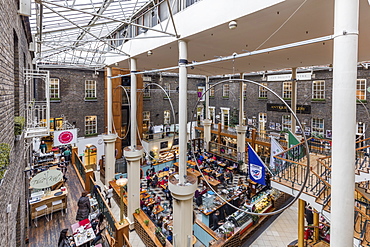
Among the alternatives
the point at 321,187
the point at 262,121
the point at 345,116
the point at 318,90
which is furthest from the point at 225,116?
the point at 345,116

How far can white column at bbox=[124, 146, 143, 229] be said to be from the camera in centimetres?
791

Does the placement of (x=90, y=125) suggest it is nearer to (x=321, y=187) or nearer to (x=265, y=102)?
(x=321, y=187)

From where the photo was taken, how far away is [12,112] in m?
3.69

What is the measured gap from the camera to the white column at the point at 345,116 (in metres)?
2.32

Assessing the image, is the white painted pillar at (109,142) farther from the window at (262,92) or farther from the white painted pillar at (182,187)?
the window at (262,92)

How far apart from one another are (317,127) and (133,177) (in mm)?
13685

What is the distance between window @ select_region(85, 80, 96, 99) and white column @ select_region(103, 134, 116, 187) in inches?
229

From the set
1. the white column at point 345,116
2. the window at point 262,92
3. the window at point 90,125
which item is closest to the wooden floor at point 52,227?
the window at point 90,125

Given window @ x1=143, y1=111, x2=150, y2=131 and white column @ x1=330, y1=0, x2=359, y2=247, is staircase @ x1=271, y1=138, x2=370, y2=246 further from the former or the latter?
window @ x1=143, y1=111, x2=150, y2=131

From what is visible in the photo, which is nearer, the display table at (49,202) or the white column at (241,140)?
the display table at (49,202)

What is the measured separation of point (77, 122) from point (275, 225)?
Result: 14080 mm

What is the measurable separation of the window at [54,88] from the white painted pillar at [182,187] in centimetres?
1186

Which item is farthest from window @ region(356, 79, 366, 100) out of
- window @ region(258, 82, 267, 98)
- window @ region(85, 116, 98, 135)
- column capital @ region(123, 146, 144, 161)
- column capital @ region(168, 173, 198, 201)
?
window @ region(85, 116, 98, 135)

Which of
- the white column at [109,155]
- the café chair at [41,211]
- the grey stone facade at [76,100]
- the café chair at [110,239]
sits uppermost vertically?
the grey stone facade at [76,100]
